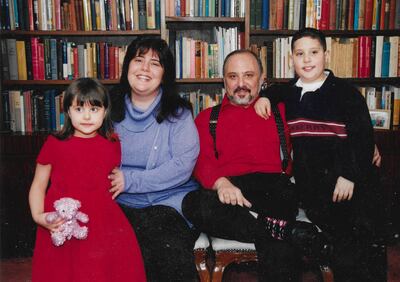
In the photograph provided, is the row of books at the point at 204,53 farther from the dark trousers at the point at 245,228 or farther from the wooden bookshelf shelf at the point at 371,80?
the dark trousers at the point at 245,228

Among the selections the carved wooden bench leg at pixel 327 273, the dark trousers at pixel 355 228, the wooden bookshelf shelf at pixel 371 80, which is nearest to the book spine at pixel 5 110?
the wooden bookshelf shelf at pixel 371 80

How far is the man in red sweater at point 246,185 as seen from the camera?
1612 mm

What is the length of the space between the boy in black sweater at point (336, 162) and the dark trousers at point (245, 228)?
6.8 inches

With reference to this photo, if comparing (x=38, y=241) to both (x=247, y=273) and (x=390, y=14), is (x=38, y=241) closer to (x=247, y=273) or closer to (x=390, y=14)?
(x=247, y=273)

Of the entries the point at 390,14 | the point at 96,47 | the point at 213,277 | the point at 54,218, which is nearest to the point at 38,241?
the point at 54,218

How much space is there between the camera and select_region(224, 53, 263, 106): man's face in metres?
2.09

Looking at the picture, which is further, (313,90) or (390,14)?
(390,14)

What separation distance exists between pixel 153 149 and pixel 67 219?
51 cm

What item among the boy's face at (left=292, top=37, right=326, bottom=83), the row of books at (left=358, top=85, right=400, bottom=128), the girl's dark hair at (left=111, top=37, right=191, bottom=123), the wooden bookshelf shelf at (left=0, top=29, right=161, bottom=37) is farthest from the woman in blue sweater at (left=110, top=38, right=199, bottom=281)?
the row of books at (left=358, top=85, right=400, bottom=128)

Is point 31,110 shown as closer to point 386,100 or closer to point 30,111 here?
point 30,111

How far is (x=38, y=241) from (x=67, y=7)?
5.78 feet

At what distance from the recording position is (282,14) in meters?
2.87

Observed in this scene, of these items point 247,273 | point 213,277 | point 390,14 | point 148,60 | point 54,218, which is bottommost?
point 247,273

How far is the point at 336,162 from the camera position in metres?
1.83
